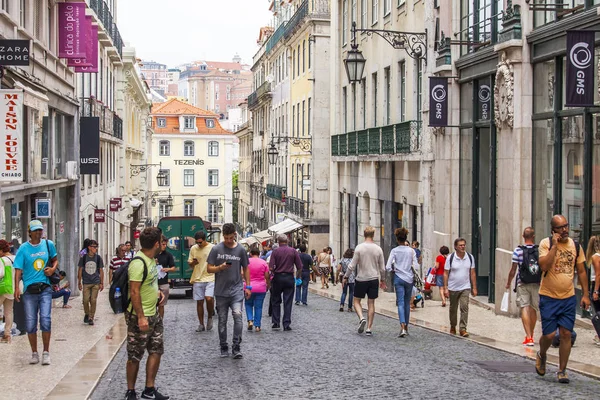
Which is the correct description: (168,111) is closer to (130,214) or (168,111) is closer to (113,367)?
(130,214)

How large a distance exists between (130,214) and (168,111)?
142 feet

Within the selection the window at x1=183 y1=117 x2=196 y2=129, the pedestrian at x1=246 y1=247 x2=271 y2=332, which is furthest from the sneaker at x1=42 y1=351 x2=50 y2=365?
the window at x1=183 y1=117 x2=196 y2=129

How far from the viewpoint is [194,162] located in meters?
98.1

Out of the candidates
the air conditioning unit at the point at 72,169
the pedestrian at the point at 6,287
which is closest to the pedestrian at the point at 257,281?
the pedestrian at the point at 6,287

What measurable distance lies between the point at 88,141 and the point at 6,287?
16983 millimetres

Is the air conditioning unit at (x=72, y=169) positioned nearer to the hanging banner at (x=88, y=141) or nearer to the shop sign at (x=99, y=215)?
the hanging banner at (x=88, y=141)

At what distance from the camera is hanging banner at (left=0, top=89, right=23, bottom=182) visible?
655 inches

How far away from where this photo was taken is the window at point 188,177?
3846 inches

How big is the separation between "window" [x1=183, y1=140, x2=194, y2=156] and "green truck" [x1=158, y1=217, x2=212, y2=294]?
6596 centimetres

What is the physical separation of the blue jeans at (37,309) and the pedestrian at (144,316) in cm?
289

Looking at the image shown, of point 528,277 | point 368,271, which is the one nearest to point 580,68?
point 528,277

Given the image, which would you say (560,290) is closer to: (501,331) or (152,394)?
(152,394)

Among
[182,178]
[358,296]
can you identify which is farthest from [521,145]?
[182,178]

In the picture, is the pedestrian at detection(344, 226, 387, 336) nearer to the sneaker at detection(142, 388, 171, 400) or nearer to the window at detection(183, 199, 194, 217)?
the sneaker at detection(142, 388, 171, 400)
